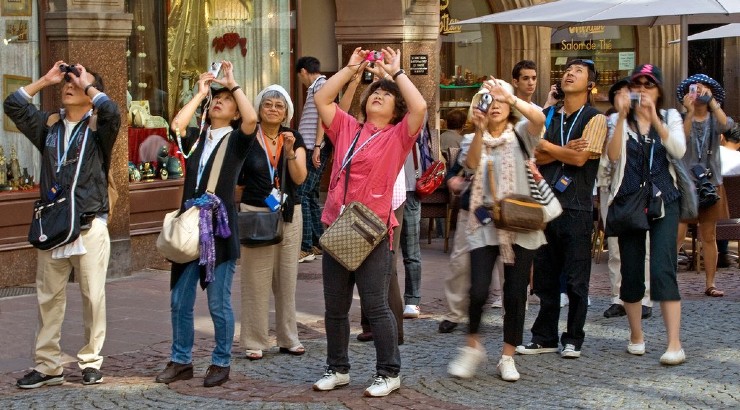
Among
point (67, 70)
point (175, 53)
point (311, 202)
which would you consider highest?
point (175, 53)

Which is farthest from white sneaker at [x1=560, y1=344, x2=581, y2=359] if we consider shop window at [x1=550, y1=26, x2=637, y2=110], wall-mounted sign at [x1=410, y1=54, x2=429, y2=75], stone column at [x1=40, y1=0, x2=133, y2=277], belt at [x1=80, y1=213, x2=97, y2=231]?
shop window at [x1=550, y1=26, x2=637, y2=110]

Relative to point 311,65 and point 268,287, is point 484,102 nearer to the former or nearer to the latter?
point 268,287

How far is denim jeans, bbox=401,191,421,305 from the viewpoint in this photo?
10031mm

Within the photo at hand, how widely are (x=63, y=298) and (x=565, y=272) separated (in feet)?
10.2

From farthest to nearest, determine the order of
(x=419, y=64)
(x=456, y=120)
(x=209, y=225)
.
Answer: (x=456, y=120), (x=419, y=64), (x=209, y=225)

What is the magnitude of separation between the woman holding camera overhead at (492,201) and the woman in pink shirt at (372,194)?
0.52 metres

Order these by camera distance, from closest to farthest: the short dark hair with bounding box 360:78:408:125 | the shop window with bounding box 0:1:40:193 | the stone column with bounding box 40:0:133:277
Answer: the short dark hair with bounding box 360:78:408:125 < the stone column with bounding box 40:0:133:277 < the shop window with bounding box 0:1:40:193

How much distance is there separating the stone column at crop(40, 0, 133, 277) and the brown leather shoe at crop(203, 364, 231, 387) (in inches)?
164

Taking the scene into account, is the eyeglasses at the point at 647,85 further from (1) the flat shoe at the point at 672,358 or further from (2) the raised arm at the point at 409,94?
(2) the raised arm at the point at 409,94

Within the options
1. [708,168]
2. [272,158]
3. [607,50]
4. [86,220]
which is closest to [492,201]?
[272,158]

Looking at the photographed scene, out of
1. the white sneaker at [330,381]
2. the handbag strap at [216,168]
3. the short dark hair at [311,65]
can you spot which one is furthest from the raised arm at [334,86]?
the short dark hair at [311,65]

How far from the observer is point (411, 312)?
1013 cm

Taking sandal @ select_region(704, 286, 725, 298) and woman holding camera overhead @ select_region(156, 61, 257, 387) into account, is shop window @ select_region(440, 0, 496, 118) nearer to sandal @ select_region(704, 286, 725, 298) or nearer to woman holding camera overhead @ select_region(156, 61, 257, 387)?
sandal @ select_region(704, 286, 725, 298)

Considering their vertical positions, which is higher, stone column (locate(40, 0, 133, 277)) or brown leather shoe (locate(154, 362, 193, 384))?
stone column (locate(40, 0, 133, 277))
